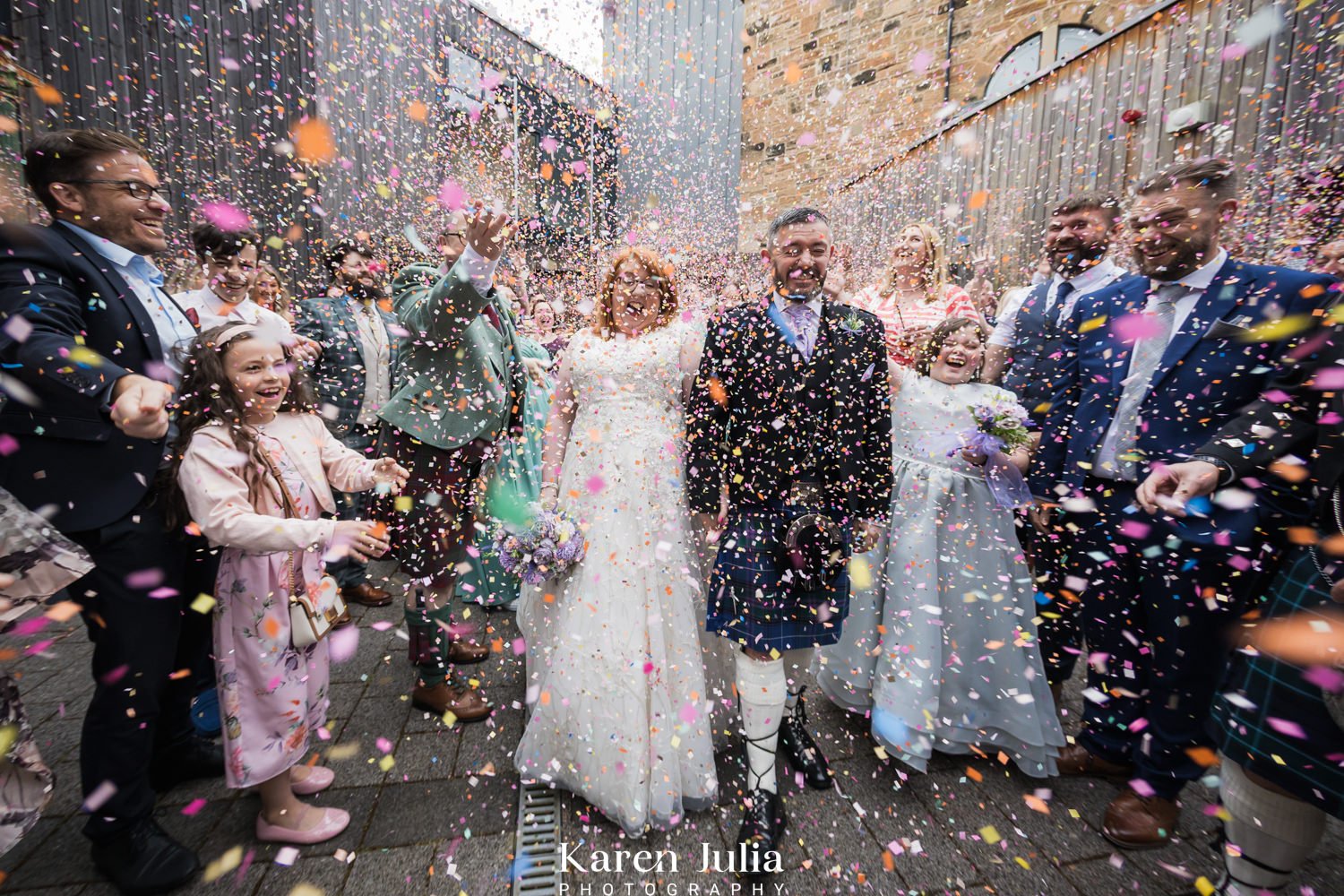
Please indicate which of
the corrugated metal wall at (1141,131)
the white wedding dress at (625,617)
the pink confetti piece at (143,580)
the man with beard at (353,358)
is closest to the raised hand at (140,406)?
the pink confetti piece at (143,580)

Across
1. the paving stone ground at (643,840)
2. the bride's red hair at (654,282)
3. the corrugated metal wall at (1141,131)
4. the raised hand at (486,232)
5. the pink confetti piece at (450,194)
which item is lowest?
the paving stone ground at (643,840)

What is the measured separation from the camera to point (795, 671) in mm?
2389

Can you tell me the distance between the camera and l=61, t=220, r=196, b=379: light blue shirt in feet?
5.59

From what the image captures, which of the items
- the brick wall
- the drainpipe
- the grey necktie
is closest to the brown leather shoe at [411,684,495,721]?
the grey necktie

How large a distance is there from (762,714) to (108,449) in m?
2.37

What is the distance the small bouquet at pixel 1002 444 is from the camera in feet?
7.48

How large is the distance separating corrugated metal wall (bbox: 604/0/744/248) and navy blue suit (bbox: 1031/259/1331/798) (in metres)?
3.76

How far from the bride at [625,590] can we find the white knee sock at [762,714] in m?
0.21

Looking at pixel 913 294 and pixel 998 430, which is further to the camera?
pixel 913 294

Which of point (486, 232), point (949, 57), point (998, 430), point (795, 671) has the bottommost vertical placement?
point (795, 671)

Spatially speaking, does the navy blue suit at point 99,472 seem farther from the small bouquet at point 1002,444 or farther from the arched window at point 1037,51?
the arched window at point 1037,51

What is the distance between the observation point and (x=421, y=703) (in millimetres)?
2730

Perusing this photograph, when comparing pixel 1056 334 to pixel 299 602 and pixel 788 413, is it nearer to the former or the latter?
pixel 788 413

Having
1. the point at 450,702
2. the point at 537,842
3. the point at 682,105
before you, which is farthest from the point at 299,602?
the point at 682,105
